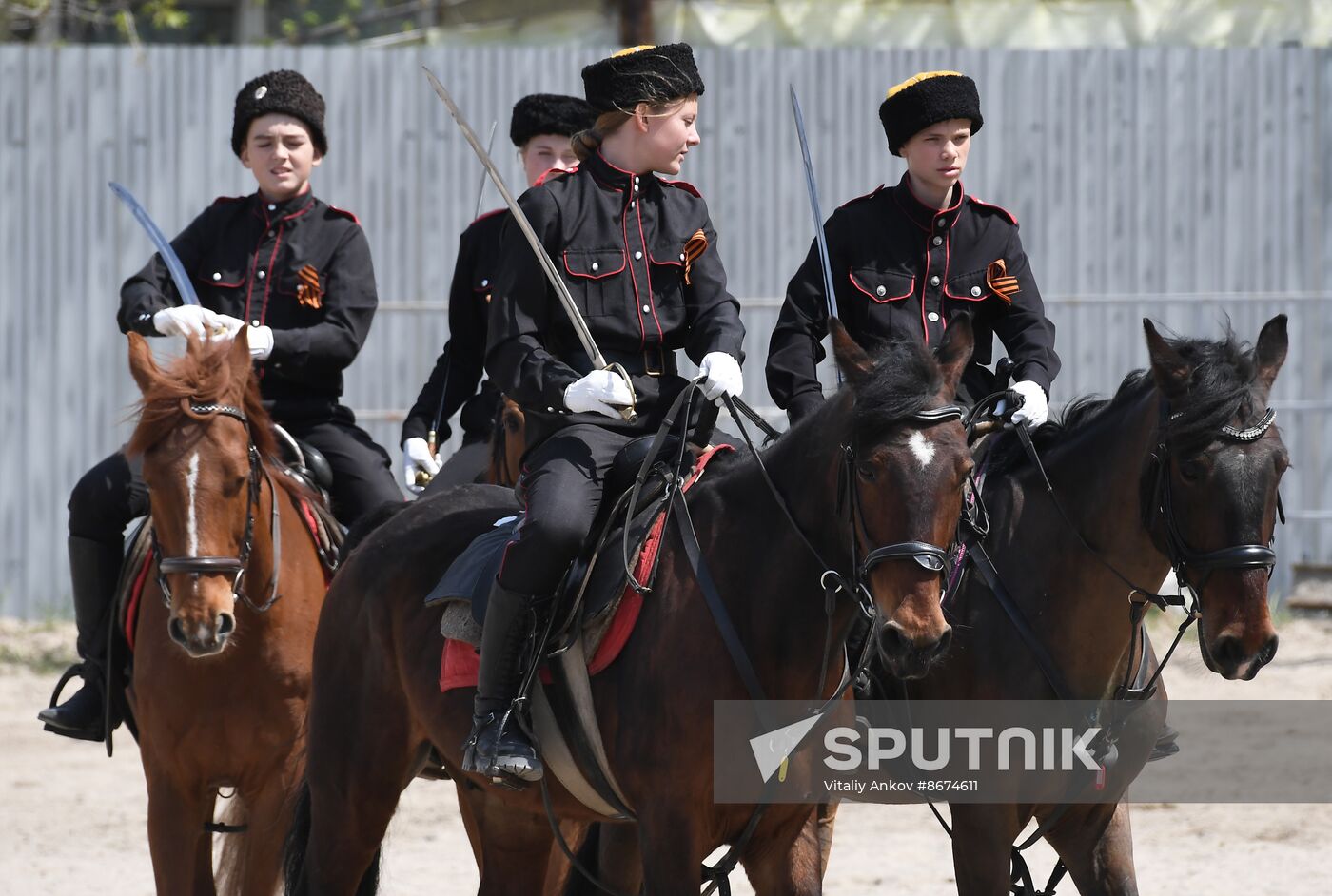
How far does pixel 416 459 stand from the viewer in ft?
22.4

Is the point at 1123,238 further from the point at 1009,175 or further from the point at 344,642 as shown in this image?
the point at 344,642

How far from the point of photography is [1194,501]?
13.9 feet

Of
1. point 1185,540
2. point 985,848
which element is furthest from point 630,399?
point 985,848

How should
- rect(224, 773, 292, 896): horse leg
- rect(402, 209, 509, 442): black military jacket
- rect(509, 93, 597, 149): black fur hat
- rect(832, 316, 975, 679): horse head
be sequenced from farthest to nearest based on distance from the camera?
1. rect(509, 93, 597, 149): black fur hat
2. rect(402, 209, 509, 442): black military jacket
3. rect(224, 773, 292, 896): horse leg
4. rect(832, 316, 975, 679): horse head

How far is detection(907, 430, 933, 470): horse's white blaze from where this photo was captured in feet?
11.9

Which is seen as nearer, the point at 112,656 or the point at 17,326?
the point at 112,656

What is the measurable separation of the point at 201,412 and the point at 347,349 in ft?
3.54

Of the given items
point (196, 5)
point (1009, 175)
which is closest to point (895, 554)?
point (1009, 175)

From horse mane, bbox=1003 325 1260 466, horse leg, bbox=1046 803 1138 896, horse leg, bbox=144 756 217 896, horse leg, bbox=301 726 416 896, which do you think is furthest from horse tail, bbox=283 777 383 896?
horse mane, bbox=1003 325 1260 466

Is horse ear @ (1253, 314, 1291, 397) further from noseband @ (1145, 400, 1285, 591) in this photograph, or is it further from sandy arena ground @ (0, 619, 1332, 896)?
sandy arena ground @ (0, 619, 1332, 896)

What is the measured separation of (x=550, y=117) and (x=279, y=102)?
5.13ft

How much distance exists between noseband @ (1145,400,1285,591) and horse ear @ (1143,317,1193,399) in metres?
0.05

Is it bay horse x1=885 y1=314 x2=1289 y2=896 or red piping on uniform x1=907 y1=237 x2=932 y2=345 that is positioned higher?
red piping on uniform x1=907 y1=237 x2=932 y2=345

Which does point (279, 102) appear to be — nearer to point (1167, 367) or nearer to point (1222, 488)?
point (1167, 367)
